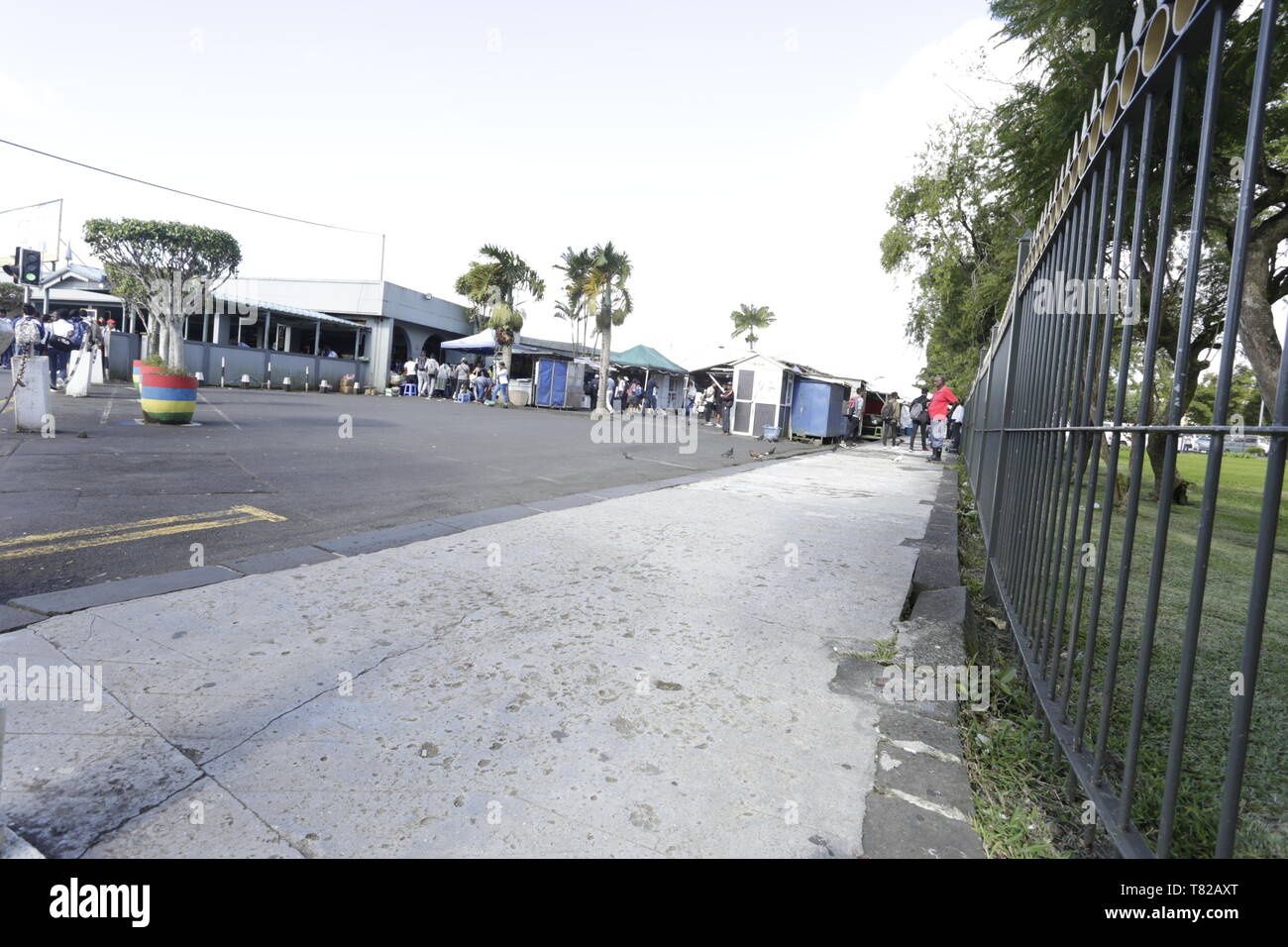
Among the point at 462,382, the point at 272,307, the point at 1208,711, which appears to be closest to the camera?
the point at 1208,711

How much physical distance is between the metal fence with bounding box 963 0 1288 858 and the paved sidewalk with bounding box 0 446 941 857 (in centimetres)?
72

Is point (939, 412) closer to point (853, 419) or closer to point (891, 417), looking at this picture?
point (891, 417)

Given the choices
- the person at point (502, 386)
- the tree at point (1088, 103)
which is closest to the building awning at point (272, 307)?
the person at point (502, 386)

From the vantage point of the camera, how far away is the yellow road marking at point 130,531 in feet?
Answer: 14.0

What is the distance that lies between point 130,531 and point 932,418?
15706mm

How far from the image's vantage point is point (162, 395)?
10727mm

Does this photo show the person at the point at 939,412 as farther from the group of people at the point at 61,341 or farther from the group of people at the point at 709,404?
the group of people at the point at 61,341

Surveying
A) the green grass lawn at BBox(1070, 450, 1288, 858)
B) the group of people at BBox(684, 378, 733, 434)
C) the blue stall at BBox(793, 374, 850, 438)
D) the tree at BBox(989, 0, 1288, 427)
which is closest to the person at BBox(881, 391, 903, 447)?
the blue stall at BBox(793, 374, 850, 438)

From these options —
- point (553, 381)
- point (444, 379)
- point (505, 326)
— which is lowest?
point (444, 379)

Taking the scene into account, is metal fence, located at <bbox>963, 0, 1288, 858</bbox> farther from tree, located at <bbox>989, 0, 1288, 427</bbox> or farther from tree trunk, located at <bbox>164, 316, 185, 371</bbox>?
tree trunk, located at <bbox>164, 316, 185, 371</bbox>

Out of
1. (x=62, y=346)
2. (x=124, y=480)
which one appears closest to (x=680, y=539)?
(x=124, y=480)

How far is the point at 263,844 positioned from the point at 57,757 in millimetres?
810

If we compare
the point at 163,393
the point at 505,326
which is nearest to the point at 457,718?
the point at 163,393

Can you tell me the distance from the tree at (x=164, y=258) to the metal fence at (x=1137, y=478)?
1946cm
